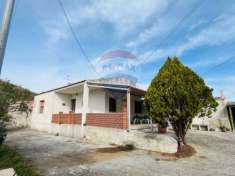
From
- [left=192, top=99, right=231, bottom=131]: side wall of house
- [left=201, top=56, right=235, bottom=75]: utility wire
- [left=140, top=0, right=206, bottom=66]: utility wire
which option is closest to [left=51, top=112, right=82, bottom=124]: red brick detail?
[left=140, top=0, right=206, bottom=66]: utility wire

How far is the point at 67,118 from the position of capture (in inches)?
515

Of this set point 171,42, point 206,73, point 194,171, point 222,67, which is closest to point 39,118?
point 171,42

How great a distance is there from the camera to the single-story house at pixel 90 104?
10242mm

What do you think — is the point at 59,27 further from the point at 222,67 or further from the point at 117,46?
the point at 222,67

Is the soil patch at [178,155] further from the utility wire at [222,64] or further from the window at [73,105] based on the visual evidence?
the utility wire at [222,64]

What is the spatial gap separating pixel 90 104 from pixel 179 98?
361 inches

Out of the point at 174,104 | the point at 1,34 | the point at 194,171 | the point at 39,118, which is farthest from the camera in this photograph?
the point at 39,118

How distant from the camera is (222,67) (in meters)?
18.3

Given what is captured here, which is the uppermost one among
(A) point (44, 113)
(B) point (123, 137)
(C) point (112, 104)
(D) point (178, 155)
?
(C) point (112, 104)

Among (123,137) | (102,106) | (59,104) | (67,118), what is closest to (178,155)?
(123,137)

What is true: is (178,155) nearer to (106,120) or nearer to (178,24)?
(106,120)

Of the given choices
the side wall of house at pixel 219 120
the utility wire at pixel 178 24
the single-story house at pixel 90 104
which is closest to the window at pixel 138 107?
the single-story house at pixel 90 104

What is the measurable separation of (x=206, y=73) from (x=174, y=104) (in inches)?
593

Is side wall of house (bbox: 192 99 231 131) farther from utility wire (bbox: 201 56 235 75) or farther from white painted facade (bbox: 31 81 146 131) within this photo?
white painted facade (bbox: 31 81 146 131)
